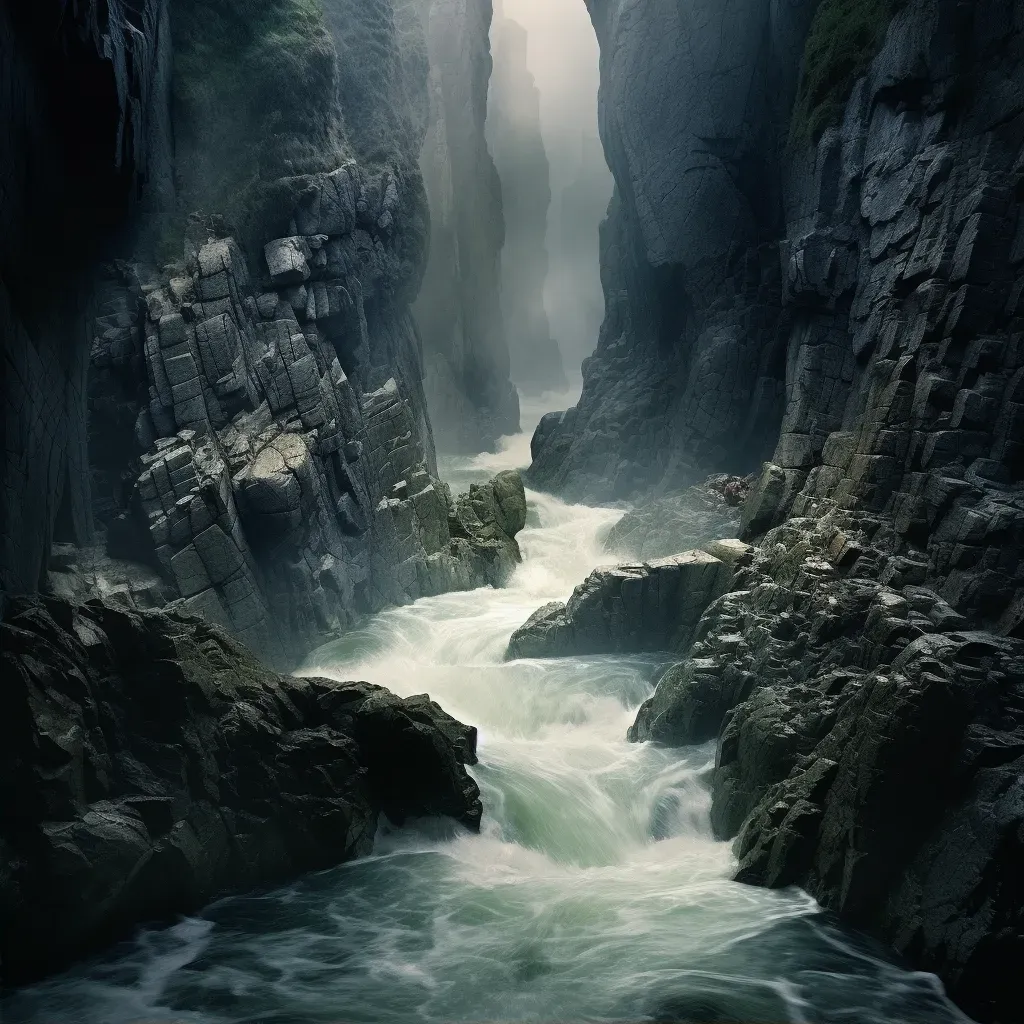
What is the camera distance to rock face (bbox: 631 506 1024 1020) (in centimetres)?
1185

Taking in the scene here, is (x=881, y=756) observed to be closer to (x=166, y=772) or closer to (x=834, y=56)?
(x=166, y=772)

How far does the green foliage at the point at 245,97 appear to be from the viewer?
29781 mm

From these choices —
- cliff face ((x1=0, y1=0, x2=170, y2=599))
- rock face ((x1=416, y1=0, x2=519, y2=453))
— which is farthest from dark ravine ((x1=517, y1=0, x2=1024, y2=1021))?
rock face ((x1=416, y1=0, x2=519, y2=453))

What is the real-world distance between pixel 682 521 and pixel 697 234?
54.1 ft

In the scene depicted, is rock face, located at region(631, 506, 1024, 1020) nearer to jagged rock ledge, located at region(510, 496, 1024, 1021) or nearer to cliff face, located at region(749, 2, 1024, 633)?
jagged rock ledge, located at region(510, 496, 1024, 1021)

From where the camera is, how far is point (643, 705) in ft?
71.7

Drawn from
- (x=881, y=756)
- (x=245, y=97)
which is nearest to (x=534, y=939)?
(x=881, y=756)

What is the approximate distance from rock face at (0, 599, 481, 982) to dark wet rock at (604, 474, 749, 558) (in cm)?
2135

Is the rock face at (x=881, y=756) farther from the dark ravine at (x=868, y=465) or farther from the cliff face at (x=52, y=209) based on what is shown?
the cliff face at (x=52, y=209)

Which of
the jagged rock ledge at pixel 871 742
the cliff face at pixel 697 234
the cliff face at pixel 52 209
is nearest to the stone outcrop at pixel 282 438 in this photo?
the cliff face at pixel 52 209

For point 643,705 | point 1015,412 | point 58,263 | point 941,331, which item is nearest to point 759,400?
point 941,331

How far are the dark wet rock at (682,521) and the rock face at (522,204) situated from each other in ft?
237

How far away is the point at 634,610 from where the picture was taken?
2617 cm

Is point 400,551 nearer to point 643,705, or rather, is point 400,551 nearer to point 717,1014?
point 643,705
